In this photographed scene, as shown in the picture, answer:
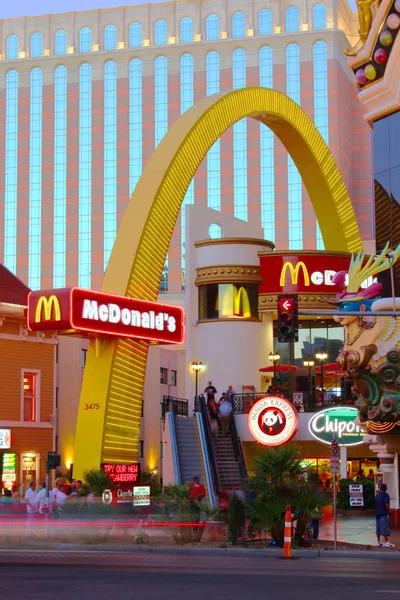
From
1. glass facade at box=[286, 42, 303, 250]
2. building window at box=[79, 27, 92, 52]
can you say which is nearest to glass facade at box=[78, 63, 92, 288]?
building window at box=[79, 27, 92, 52]

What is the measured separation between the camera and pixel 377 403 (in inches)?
1280

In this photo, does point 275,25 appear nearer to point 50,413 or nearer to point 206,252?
point 206,252

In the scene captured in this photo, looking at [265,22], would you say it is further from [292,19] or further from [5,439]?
[5,439]

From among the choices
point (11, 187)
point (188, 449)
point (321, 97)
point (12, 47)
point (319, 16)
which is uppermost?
point (319, 16)

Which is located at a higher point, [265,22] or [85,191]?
[265,22]

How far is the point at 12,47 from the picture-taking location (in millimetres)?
133250

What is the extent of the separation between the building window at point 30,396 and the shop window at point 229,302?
8507 millimetres

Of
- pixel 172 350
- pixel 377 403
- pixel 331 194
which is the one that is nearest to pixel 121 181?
pixel 172 350

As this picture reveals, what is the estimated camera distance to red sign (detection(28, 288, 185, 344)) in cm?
3071

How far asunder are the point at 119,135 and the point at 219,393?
79.9 metres

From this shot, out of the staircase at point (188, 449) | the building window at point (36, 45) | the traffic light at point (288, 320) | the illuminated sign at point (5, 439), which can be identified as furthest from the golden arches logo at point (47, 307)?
the building window at point (36, 45)

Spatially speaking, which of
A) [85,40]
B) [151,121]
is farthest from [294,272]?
[85,40]

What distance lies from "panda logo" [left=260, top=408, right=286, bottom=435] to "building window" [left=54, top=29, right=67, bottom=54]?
316ft

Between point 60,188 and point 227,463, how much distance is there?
89091 mm
